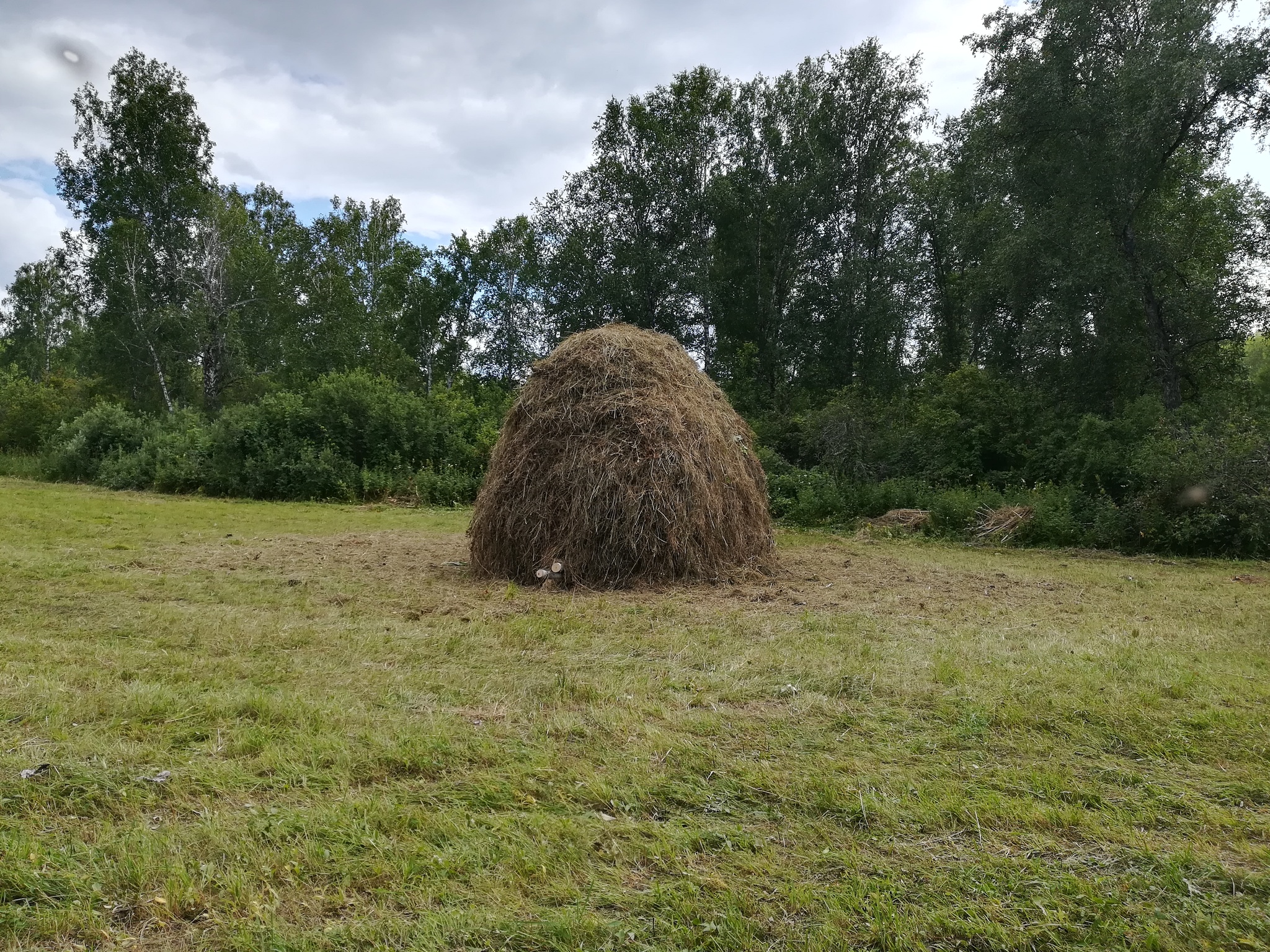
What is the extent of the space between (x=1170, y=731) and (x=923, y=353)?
97.2 ft

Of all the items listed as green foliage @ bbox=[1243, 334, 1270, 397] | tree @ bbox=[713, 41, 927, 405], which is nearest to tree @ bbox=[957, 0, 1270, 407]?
green foliage @ bbox=[1243, 334, 1270, 397]

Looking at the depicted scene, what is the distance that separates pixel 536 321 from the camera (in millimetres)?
33844

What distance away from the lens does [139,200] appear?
1129 inches

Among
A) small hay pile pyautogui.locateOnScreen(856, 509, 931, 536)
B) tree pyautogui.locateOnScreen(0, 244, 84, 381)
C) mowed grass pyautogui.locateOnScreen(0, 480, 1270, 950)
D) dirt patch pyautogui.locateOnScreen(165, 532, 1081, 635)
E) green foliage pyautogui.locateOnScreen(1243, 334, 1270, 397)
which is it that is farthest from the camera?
tree pyautogui.locateOnScreen(0, 244, 84, 381)

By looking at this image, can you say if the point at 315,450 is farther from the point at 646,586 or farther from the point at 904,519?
the point at 646,586

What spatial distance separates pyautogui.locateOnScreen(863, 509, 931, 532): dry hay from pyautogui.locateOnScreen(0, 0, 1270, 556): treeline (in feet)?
1.77

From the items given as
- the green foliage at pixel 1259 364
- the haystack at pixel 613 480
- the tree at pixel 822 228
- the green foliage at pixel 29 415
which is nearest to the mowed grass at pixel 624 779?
the haystack at pixel 613 480

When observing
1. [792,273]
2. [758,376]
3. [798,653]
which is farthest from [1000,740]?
[792,273]

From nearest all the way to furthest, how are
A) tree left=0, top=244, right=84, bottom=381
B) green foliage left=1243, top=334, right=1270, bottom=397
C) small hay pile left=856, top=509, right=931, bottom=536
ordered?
small hay pile left=856, top=509, right=931, bottom=536 → green foliage left=1243, top=334, right=1270, bottom=397 → tree left=0, top=244, right=84, bottom=381

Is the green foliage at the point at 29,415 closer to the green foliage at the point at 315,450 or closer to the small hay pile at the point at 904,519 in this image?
the green foliage at the point at 315,450

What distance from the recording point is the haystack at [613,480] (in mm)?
8000

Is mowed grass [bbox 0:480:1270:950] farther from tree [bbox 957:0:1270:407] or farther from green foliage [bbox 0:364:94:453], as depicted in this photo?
green foliage [bbox 0:364:94:453]

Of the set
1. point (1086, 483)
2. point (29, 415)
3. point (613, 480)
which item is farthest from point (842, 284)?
point (29, 415)

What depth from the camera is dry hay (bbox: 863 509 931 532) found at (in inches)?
541
